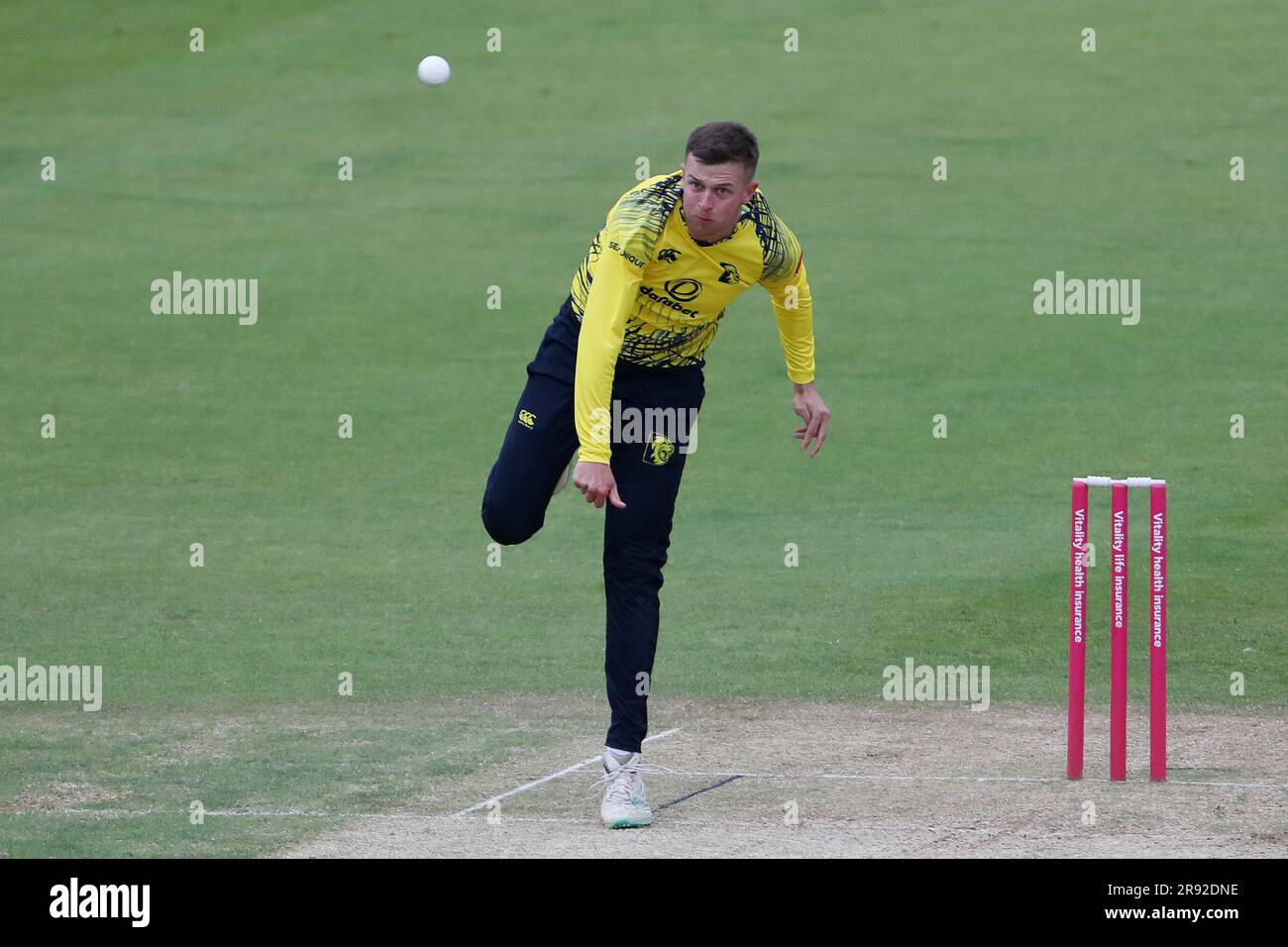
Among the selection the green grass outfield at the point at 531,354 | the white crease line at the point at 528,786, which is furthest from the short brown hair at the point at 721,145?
the green grass outfield at the point at 531,354

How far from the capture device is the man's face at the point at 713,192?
6023mm

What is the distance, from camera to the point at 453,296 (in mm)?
19656

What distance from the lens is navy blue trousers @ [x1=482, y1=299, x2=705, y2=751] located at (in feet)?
21.3

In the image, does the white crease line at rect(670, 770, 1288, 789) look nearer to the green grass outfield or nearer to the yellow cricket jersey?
the green grass outfield

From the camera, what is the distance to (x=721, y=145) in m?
5.96

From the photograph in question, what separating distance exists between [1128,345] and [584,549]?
24.9ft

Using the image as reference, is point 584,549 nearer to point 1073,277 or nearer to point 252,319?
point 252,319

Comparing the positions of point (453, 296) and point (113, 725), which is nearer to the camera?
point (113, 725)

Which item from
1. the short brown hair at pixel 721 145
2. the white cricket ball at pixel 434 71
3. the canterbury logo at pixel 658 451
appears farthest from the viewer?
the white cricket ball at pixel 434 71

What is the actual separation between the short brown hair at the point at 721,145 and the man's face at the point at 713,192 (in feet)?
0.07

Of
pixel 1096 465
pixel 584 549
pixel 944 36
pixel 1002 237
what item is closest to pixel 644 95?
pixel 944 36

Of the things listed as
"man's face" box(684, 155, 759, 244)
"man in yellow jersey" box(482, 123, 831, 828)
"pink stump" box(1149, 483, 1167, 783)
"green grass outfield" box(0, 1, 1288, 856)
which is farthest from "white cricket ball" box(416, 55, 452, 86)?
Answer: "pink stump" box(1149, 483, 1167, 783)

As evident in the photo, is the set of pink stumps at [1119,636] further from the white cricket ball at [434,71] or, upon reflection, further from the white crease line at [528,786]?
the white cricket ball at [434,71]

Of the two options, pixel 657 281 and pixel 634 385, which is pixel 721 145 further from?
pixel 634 385
